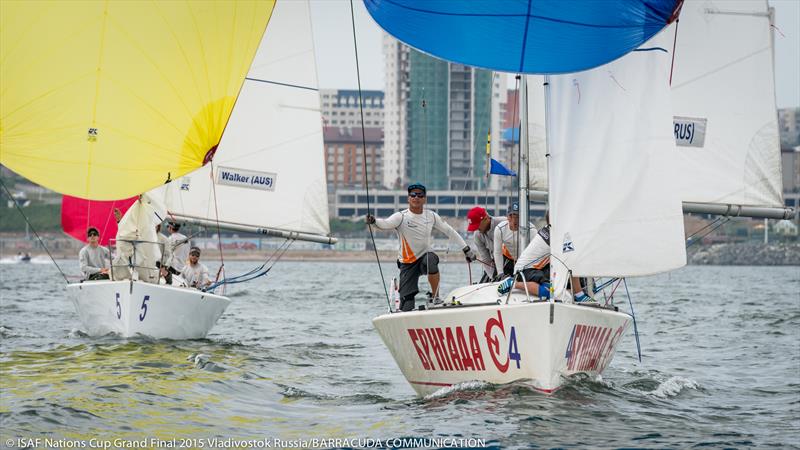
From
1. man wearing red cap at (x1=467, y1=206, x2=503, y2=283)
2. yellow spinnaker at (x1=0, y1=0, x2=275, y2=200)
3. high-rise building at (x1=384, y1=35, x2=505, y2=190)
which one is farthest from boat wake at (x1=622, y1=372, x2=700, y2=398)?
high-rise building at (x1=384, y1=35, x2=505, y2=190)

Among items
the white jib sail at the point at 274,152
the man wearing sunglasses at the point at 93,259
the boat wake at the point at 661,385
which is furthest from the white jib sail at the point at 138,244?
the boat wake at the point at 661,385

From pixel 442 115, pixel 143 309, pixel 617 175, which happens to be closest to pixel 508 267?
pixel 617 175

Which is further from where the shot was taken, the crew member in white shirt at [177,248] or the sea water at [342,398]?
the crew member in white shirt at [177,248]

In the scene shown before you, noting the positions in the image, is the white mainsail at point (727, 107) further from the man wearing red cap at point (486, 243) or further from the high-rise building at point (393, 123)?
the high-rise building at point (393, 123)

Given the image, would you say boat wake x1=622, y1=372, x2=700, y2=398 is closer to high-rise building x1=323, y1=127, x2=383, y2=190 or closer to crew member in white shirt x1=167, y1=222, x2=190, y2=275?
crew member in white shirt x1=167, y1=222, x2=190, y2=275

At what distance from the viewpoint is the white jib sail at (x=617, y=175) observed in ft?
33.0

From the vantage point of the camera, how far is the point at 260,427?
9.49 metres

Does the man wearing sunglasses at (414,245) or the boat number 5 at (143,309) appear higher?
the man wearing sunglasses at (414,245)

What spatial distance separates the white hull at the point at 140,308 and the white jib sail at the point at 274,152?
73.8 inches

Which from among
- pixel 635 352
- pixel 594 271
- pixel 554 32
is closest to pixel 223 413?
pixel 594 271

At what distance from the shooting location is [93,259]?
58.2 ft

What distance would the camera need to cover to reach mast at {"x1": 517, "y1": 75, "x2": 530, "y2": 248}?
36.1 feet

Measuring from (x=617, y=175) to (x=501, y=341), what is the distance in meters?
1.73

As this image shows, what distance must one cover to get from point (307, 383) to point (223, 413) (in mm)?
2594
